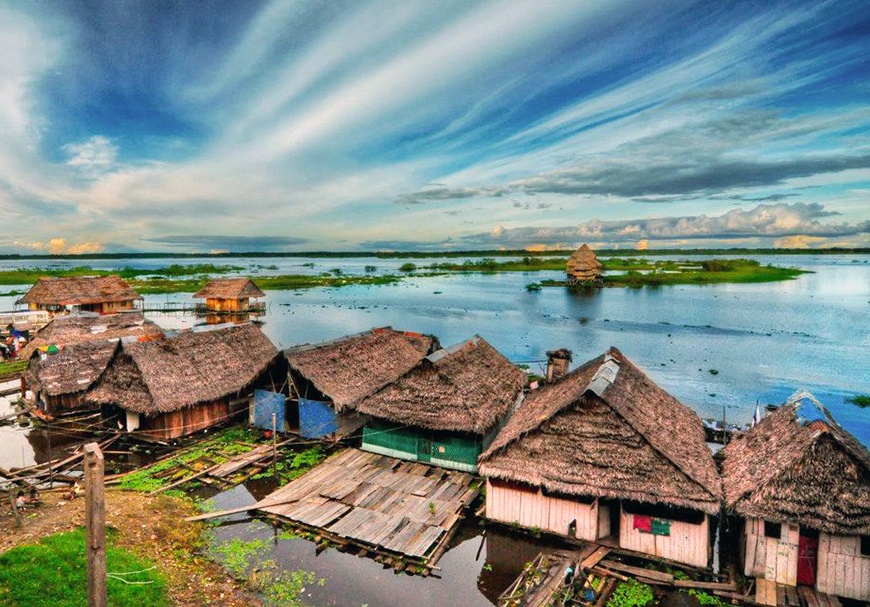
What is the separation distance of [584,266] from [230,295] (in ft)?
187

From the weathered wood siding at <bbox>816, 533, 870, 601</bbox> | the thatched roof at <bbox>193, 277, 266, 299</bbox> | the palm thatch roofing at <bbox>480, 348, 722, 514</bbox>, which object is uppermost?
the thatched roof at <bbox>193, 277, 266, 299</bbox>

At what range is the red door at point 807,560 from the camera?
32.1ft

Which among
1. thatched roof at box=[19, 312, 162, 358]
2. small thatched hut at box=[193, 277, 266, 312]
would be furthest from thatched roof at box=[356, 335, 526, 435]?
small thatched hut at box=[193, 277, 266, 312]

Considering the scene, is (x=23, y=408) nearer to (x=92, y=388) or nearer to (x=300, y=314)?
(x=92, y=388)

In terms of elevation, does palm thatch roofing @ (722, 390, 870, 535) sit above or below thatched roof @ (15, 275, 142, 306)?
below

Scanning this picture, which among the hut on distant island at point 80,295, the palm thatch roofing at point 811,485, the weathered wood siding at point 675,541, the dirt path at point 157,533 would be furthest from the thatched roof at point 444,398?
the hut on distant island at point 80,295

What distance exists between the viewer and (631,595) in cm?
980

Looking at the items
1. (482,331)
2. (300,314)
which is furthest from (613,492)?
(300,314)

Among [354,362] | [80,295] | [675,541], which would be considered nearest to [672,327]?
[354,362]

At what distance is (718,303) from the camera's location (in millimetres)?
59031

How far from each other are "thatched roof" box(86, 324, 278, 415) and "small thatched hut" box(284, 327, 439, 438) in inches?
70.0

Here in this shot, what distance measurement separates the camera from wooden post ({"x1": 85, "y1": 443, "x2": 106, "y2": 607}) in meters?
4.65

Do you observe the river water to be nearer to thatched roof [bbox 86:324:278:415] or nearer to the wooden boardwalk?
thatched roof [bbox 86:324:278:415]

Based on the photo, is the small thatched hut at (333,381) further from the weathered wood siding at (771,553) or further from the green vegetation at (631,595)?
the weathered wood siding at (771,553)
